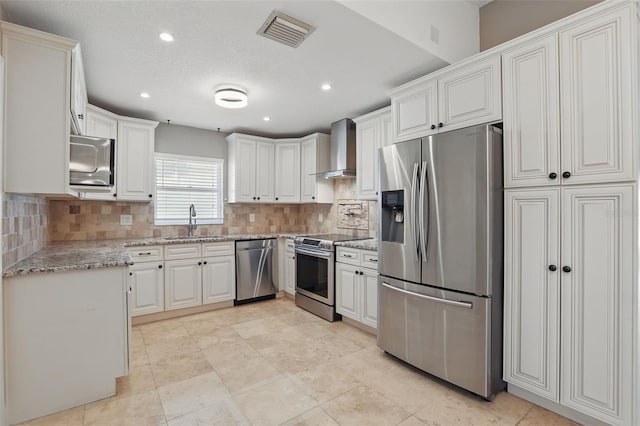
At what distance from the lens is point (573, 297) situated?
1.77 metres

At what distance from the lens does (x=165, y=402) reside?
2008 millimetres

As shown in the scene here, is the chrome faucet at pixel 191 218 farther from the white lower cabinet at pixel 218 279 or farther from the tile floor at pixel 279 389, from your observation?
the tile floor at pixel 279 389

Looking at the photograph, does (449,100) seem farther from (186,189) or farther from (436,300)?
(186,189)

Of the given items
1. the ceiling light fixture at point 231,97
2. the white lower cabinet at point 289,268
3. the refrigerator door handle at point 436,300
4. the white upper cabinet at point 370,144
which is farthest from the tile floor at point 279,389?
the ceiling light fixture at point 231,97

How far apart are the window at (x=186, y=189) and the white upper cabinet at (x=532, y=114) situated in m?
3.72

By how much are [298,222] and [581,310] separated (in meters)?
4.03

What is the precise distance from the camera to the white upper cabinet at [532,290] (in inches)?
72.4

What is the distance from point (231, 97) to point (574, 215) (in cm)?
280

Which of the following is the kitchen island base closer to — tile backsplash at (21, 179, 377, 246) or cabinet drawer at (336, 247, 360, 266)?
tile backsplash at (21, 179, 377, 246)

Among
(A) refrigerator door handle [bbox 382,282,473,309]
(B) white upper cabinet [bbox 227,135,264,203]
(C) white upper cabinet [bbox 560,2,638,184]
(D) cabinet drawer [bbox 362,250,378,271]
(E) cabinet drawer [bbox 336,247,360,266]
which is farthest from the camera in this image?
(B) white upper cabinet [bbox 227,135,264,203]

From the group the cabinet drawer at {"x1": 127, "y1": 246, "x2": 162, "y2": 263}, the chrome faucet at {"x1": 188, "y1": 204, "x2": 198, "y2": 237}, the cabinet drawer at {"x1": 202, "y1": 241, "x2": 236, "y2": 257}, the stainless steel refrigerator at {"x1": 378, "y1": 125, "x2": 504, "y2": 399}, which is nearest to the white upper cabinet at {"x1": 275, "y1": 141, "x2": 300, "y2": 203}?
the cabinet drawer at {"x1": 202, "y1": 241, "x2": 236, "y2": 257}

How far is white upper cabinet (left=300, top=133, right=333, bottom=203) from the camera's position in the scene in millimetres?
4430

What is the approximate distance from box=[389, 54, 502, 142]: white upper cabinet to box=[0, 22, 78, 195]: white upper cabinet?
2403 millimetres

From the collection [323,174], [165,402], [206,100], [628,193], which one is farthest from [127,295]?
[628,193]
